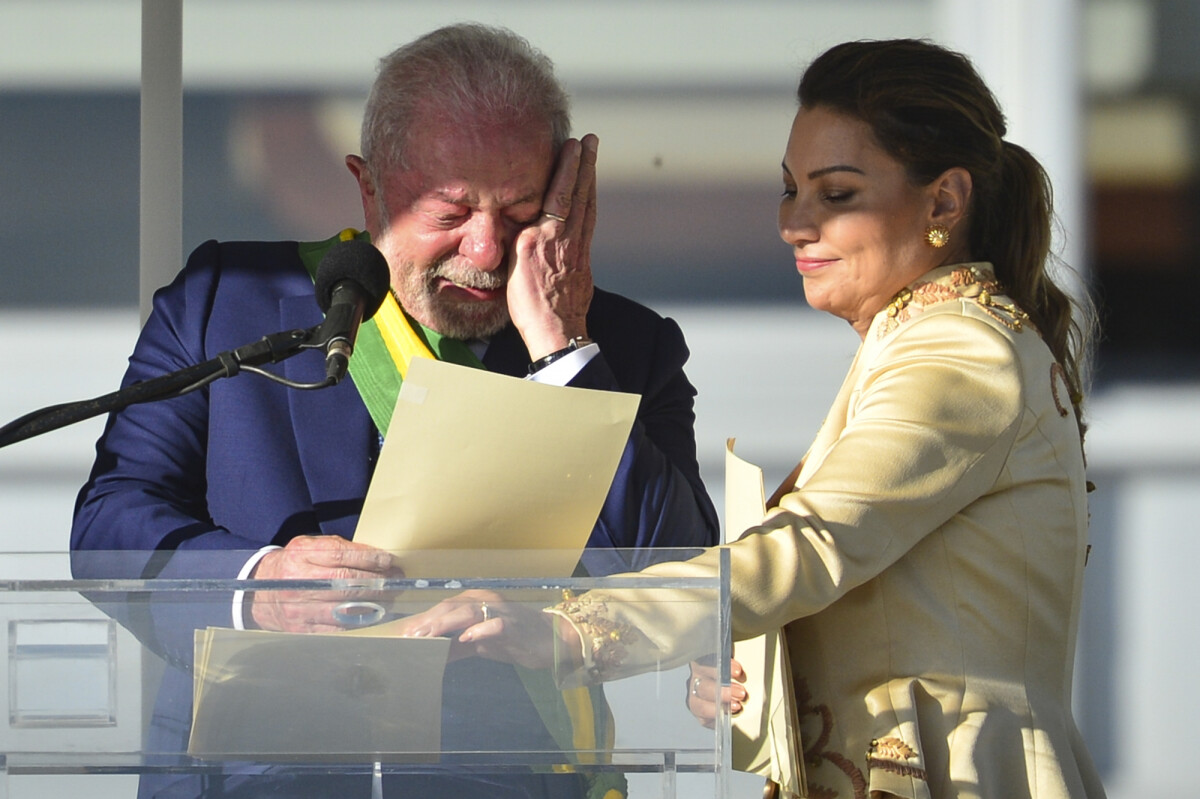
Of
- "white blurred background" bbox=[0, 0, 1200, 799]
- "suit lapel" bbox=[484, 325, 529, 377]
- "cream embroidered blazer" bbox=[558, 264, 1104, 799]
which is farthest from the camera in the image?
"white blurred background" bbox=[0, 0, 1200, 799]

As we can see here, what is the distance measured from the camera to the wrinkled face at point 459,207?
2.14 meters

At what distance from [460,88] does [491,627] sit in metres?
1.10

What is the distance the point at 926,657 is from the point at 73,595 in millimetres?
890

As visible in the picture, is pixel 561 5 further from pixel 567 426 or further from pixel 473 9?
pixel 567 426

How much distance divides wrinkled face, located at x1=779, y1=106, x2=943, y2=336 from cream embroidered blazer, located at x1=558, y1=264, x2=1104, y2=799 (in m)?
0.12

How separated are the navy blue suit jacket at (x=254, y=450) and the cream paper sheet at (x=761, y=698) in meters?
0.31

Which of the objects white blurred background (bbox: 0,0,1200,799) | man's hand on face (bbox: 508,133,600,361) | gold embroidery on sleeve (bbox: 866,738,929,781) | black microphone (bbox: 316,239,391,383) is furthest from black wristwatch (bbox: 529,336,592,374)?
white blurred background (bbox: 0,0,1200,799)

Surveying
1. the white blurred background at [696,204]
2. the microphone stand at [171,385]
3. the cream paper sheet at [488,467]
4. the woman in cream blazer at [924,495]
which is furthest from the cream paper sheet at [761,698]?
the white blurred background at [696,204]

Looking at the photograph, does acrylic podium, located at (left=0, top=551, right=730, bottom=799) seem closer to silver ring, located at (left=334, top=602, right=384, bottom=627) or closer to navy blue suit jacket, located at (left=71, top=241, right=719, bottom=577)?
silver ring, located at (left=334, top=602, right=384, bottom=627)

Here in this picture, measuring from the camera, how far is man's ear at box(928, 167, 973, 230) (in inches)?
71.1

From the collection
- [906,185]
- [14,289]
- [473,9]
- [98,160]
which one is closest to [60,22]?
[98,160]

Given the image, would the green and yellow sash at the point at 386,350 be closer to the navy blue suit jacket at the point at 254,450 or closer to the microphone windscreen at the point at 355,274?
the navy blue suit jacket at the point at 254,450

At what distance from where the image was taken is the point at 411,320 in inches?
88.7

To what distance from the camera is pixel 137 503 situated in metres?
2.02
